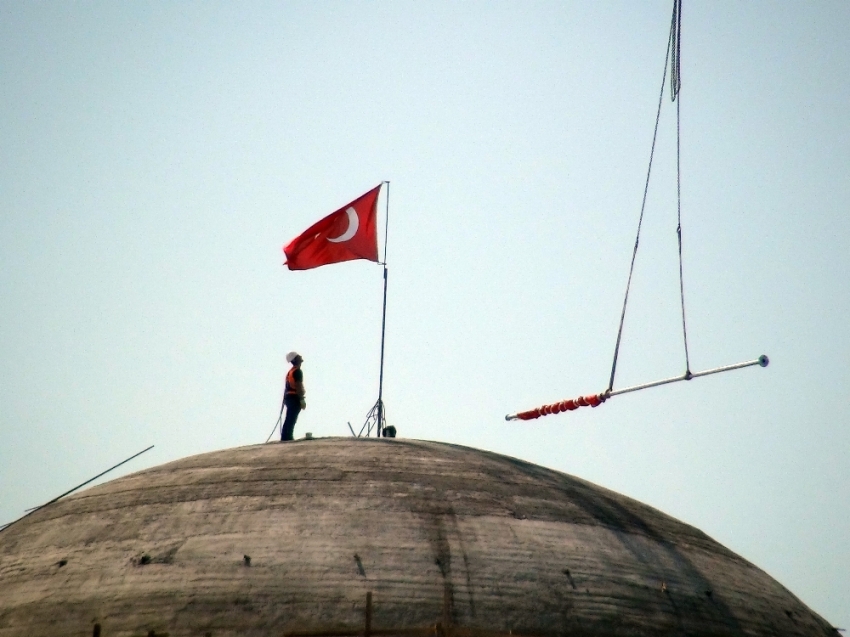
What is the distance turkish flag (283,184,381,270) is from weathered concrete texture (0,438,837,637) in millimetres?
4884

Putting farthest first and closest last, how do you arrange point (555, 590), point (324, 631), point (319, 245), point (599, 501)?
point (319, 245) < point (599, 501) < point (555, 590) < point (324, 631)

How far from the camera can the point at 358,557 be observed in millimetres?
15766

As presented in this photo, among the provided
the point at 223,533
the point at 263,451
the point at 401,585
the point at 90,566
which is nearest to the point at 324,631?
the point at 401,585

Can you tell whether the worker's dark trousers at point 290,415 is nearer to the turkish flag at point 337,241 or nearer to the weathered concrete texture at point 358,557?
the weathered concrete texture at point 358,557

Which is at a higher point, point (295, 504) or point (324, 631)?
A: point (295, 504)

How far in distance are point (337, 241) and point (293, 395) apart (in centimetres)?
386

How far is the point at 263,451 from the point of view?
1947 centimetres

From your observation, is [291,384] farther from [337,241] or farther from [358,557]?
[358,557]

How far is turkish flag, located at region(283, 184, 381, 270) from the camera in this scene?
23375 millimetres

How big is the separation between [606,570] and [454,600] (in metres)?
2.65

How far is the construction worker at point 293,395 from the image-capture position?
20922mm

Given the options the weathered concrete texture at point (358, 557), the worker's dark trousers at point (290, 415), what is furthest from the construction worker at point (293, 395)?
the weathered concrete texture at point (358, 557)

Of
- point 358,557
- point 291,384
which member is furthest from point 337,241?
point 358,557

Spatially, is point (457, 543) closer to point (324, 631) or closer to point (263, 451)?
point (324, 631)
